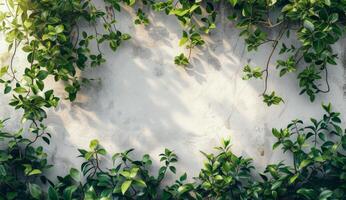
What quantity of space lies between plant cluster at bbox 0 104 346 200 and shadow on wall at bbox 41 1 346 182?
0.26ft

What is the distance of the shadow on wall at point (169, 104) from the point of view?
252cm

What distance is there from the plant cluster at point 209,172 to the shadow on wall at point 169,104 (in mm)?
78

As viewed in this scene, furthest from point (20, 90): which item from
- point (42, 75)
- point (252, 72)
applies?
point (252, 72)

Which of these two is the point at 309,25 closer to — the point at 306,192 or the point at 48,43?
the point at 306,192

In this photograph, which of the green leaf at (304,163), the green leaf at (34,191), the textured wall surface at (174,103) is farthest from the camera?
the textured wall surface at (174,103)

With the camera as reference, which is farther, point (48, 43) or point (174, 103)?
point (174, 103)

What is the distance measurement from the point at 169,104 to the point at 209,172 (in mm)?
476

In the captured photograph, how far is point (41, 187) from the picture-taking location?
2520 mm

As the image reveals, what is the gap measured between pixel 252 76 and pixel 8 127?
1519 mm

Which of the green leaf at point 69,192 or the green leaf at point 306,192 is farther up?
the green leaf at point 306,192

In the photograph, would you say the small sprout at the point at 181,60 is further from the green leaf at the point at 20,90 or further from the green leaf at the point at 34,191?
the green leaf at the point at 34,191

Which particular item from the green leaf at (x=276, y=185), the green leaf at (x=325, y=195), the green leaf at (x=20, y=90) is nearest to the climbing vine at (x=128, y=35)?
the green leaf at (x=20, y=90)

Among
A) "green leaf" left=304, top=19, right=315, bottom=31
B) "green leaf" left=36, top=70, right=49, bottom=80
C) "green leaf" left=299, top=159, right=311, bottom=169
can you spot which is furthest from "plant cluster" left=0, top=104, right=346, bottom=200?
"green leaf" left=304, top=19, right=315, bottom=31

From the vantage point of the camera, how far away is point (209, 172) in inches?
95.1
